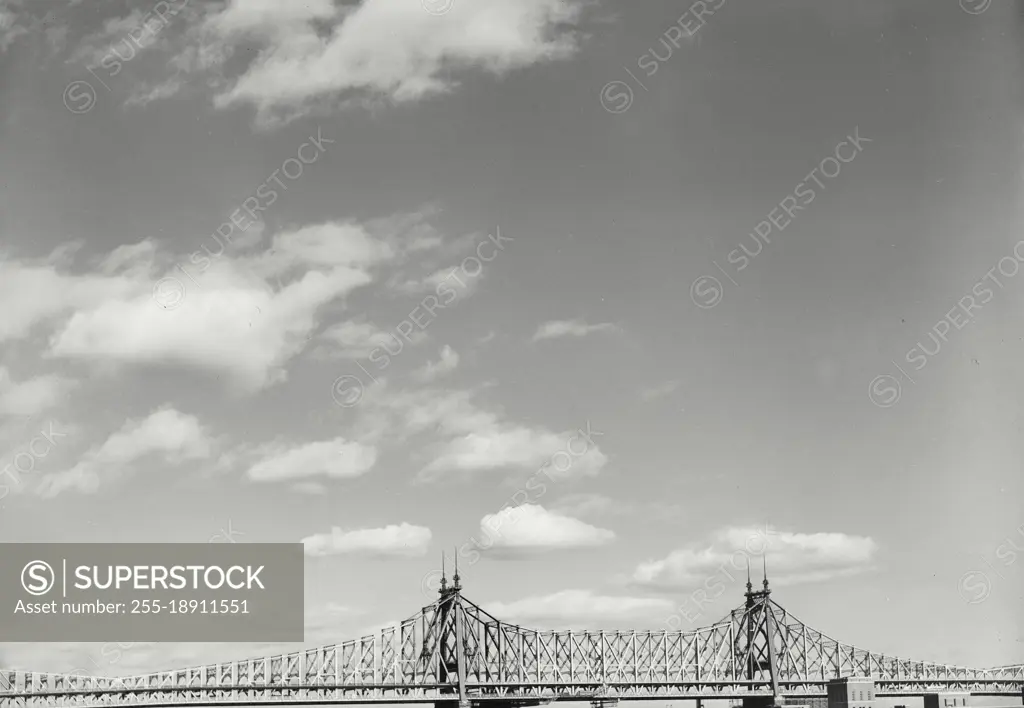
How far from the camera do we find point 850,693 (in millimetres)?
155625

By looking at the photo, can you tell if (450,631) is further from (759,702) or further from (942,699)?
(942,699)

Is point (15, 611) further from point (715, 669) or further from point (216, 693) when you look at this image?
point (715, 669)

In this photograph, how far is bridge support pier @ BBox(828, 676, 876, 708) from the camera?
15538cm

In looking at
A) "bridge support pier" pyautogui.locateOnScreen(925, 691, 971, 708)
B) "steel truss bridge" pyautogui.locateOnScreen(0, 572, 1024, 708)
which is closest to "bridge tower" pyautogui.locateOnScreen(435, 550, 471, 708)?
"steel truss bridge" pyautogui.locateOnScreen(0, 572, 1024, 708)

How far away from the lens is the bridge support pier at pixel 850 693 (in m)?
155

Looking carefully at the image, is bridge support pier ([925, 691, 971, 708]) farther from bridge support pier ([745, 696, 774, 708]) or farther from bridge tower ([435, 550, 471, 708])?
bridge tower ([435, 550, 471, 708])

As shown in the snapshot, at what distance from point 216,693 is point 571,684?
4512 cm

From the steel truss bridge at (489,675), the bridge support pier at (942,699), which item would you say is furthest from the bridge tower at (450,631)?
the bridge support pier at (942,699)

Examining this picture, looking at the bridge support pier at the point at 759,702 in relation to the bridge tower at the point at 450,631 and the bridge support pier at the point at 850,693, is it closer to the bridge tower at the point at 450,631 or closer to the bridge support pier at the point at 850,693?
the bridge support pier at the point at 850,693

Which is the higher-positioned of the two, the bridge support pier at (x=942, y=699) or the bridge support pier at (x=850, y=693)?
the bridge support pier at (x=850, y=693)

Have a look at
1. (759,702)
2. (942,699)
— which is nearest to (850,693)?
(759,702)

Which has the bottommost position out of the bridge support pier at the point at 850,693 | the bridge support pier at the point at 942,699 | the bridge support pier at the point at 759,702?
the bridge support pier at the point at 942,699

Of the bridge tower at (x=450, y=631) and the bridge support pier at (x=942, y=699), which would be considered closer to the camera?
the bridge tower at (x=450, y=631)

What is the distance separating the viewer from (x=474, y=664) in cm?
14788
